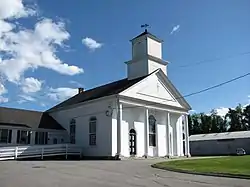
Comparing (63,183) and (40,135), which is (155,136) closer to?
(40,135)

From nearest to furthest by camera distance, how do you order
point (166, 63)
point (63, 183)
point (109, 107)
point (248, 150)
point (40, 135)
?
1. point (63, 183)
2. point (109, 107)
3. point (40, 135)
4. point (166, 63)
5. point (248, 150)

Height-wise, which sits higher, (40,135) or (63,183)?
(40,135)

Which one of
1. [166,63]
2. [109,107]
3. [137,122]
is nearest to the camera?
[109,107]

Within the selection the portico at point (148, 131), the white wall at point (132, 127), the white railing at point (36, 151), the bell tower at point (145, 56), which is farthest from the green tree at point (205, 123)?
the white railing at point (36, 151)

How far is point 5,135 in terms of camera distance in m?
32.3

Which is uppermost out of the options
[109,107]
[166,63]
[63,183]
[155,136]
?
[166,63]

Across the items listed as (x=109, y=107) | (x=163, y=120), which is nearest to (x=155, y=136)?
(x=163, y=120)

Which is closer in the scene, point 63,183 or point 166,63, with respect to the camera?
point 63,183

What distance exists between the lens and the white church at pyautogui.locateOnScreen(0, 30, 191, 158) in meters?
31.1

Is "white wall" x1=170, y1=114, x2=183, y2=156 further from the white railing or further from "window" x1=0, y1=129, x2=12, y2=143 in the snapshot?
"window" x1=0, y1=129, x2=12, y2=143

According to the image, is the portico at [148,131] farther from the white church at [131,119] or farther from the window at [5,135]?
the window at [5,135]

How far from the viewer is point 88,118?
3341cm

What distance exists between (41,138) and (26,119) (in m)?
2.78

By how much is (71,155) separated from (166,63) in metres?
15.5
